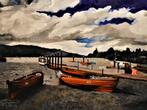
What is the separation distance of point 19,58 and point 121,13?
1532mm

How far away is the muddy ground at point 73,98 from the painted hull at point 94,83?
0.07m

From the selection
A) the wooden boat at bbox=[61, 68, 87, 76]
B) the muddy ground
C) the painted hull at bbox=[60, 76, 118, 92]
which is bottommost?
the muddy ground

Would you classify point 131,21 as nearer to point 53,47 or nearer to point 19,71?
point 53,47

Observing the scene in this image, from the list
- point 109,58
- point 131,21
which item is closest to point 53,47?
point 109,58

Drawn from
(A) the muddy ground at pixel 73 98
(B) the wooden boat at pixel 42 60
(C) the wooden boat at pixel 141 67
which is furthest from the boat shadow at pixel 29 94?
(C) the wooden boat at pixel 141 67

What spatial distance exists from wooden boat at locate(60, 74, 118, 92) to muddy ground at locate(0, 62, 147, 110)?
66mm

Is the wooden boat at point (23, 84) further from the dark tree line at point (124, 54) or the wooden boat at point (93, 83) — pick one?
the dark tree line at point (124, 54)

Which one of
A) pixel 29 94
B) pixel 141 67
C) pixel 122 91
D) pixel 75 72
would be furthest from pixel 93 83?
pixel 29 94

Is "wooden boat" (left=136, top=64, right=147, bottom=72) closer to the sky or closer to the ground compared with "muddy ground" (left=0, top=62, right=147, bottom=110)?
closer to the sky

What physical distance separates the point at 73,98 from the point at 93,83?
0.34 metres

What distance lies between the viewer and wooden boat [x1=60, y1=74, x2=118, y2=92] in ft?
16.4

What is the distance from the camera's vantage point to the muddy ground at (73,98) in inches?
194

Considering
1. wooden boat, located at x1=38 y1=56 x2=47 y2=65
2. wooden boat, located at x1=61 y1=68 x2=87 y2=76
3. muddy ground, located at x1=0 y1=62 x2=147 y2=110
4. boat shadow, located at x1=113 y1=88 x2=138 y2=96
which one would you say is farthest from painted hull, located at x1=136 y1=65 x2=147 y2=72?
wooden boat, located at x1=38 y1=56 x2=47 y2=65

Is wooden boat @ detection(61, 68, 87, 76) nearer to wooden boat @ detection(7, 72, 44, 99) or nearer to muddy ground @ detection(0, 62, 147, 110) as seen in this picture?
muddy ground @ detection(0, 62, 147, 110)
